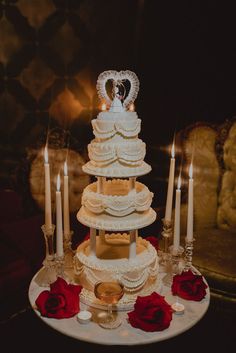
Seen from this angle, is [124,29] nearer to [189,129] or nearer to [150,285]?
[189,129]

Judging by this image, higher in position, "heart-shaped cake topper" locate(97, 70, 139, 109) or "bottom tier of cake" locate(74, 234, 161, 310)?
"heart-shaped cake topper" locate(97, 70, 139, 109)

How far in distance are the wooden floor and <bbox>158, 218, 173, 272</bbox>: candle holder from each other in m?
0.64

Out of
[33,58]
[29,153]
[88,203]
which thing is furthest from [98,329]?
[33,58]

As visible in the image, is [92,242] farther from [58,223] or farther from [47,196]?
[47,196]

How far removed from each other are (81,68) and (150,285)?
234 cm

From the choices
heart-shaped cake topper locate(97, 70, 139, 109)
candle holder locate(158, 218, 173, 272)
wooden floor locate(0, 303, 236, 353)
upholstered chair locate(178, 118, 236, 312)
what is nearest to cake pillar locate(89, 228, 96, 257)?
candle holder locate(158, 218, 173, 272)

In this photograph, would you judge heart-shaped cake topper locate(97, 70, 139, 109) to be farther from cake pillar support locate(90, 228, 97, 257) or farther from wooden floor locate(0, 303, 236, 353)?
wooden floor locate(0, 303, 236, 353)

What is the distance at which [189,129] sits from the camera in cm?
356

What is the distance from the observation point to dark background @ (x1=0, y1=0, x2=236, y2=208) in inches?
139

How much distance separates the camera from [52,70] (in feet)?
12.1

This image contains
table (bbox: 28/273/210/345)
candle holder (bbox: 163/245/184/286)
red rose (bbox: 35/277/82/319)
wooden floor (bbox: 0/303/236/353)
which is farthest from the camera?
wooden floor (bbox: 0/303/236/353)

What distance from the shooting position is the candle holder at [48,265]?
2.06 metres

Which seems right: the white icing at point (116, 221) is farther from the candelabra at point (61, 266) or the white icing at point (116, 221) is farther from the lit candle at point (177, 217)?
the candelabra at point (61, 266)

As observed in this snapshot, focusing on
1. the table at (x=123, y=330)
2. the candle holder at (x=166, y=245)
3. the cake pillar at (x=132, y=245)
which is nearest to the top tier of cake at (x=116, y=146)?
the cake pillar at (x=132, y=245)
